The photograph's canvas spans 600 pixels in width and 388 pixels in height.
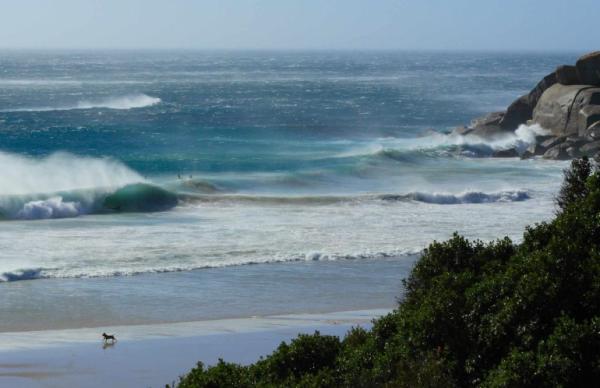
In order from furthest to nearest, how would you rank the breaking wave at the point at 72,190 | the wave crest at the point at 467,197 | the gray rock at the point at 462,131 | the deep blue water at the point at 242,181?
the gray rock at the point at 462,131 → the wave crest at the point at 467,197 → the breaking wave at the point at 72,190 → the deep blue water at the point at 242,181

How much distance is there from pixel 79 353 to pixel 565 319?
473 inches

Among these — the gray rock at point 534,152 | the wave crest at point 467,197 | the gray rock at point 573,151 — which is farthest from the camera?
the gray rock at point 534,152

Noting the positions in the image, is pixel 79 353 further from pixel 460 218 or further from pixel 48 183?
pixel 48 183

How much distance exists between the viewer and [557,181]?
168 feet

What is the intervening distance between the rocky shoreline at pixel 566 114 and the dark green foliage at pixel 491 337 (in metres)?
42.3

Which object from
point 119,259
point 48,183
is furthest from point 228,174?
point 119,259

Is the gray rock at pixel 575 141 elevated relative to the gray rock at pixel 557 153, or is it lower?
elevated

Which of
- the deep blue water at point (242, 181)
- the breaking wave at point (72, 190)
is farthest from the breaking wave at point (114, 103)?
the breaking wave at point (72, 190)

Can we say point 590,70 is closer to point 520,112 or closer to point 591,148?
point 591,148

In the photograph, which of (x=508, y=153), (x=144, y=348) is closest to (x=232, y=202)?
(x=508, y=153)

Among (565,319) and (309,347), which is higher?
(565,319)

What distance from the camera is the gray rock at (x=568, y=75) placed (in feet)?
199

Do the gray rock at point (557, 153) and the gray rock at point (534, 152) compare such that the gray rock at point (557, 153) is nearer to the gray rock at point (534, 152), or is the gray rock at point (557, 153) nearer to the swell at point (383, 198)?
the gray rock at point (534, 152)

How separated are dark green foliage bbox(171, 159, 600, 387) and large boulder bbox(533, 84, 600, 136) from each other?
4473 centimetres
